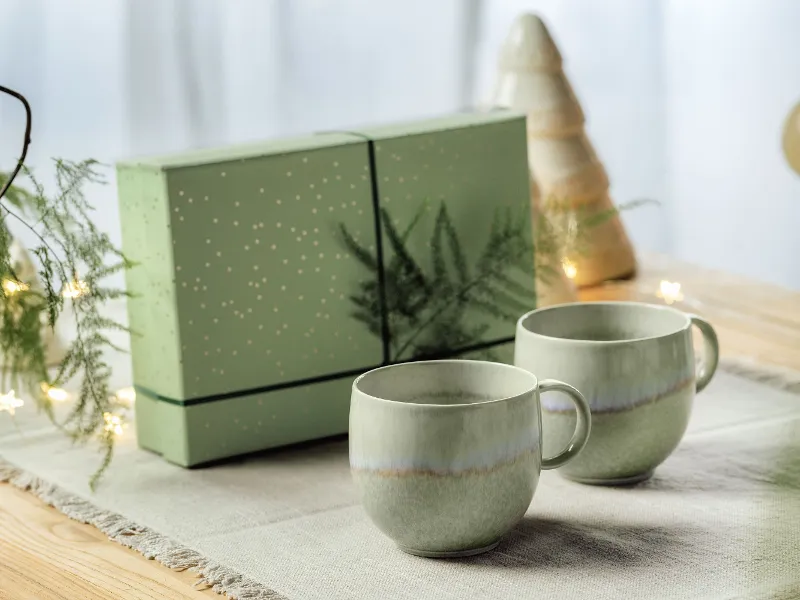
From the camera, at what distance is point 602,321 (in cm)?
70

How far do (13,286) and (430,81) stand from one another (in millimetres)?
830

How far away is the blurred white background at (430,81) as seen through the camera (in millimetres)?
1186

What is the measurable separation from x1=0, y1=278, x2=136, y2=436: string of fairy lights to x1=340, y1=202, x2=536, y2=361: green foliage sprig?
0.15 meters

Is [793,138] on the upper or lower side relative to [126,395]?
upper

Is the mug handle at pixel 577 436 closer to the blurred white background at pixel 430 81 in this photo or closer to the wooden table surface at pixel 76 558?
the wooden table surface at pixel 76 558

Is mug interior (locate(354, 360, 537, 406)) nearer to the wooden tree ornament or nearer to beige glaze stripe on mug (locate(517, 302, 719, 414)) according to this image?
beige glaze stripe on mug (locate(517, 302, 719, 414))

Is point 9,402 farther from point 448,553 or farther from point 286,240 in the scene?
point 448,553

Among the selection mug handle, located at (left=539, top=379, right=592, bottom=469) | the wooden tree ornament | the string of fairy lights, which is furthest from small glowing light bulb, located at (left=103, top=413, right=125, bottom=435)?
the wooden tree ornament

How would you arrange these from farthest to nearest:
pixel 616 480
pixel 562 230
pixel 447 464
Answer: pixel 562 230
pixel 616 480
pixel 447 464

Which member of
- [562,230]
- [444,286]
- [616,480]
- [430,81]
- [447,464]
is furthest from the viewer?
[430,81]

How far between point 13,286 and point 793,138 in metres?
0.51

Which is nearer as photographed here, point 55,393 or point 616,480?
point 616,480

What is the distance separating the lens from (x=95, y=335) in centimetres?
70

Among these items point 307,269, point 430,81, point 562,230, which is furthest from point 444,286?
point 430,81
